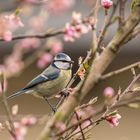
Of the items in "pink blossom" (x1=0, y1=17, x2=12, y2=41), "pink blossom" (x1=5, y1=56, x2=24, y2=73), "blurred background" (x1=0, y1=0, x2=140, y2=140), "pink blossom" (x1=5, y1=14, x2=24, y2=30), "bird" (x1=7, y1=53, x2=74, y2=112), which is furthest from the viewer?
"blurred background" (x1=0, y1=0, x2=140, y2=140)

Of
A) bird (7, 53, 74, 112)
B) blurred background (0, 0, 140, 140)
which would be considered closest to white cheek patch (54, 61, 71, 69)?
bird (7, 53, 74, 112)

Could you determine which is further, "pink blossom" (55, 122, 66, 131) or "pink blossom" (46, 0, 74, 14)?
"pink blossom" (46, 0, 74, 14)

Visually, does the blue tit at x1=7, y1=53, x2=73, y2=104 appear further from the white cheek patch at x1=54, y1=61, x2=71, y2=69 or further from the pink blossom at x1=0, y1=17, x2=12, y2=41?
the pink blossom at x1=0, y1=17, x2=12, y2=41

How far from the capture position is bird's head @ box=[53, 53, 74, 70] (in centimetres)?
516

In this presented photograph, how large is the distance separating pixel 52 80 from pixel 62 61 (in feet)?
0.57

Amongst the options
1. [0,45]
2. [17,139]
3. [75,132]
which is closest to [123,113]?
[0,45]

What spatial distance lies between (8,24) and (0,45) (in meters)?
4.83

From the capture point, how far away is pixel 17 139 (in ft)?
8.13

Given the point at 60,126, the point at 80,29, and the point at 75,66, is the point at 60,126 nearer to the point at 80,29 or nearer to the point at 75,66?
the point at 80,29

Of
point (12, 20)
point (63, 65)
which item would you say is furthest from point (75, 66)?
point (12, 20)

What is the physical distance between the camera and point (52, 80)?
5207 millimetres

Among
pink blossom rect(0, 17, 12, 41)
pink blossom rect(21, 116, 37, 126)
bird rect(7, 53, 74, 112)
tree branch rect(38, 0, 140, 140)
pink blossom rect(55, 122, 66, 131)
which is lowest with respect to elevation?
pink blossom rect(55, 122, 66, 131)

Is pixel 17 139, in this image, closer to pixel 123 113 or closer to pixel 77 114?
pixel 77 114

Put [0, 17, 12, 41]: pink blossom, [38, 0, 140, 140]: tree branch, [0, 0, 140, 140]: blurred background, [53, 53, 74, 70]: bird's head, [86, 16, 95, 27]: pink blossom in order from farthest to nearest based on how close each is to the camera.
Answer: [0, 0, 140, 140]: blurred background < [53, 53, 74, 70]: bird's head < [0, 17, 12, 41]: pink blossom < [86, 16, 95, 27]: pink blossom < [38, 0, 140, 140]: tree branch
